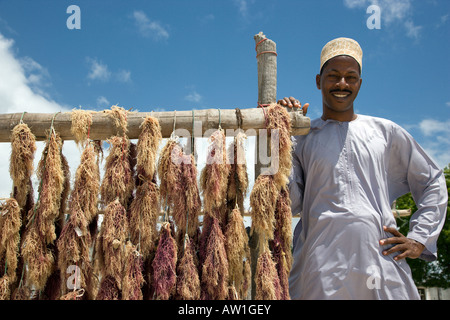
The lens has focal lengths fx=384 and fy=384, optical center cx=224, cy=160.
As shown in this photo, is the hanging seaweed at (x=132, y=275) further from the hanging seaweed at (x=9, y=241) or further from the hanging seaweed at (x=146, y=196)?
the hanging seaweed at (x=9, y=241)

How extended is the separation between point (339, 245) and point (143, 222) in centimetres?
108

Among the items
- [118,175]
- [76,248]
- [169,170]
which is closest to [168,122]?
[169,170]

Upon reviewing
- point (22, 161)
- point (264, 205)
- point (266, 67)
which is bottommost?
point (264, 205)

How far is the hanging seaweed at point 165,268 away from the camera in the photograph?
2.07 metres

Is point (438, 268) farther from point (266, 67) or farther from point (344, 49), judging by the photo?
point (344, 49)

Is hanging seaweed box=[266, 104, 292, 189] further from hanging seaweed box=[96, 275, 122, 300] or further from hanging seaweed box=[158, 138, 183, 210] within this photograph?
hanging seaweed box=[96, 275, 122, 300]

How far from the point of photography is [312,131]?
2.34 metres

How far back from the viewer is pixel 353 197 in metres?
1.98

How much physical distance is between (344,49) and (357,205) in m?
0.86

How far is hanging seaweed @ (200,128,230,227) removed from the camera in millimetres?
2201

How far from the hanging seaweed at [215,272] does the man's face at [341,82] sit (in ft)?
3.33

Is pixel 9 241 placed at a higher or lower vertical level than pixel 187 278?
higher
